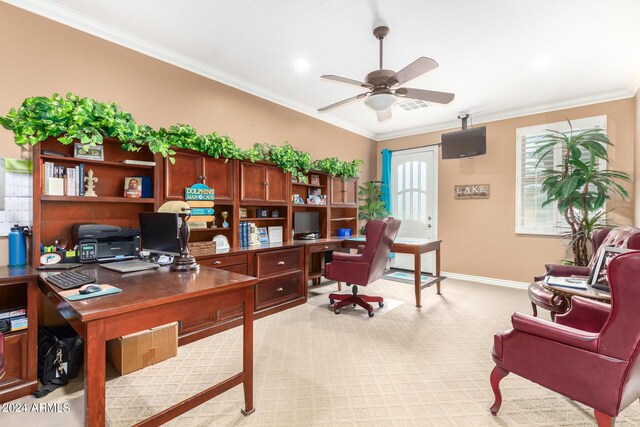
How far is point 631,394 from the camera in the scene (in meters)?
1.38

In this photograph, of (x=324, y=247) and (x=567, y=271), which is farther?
(x=324, y=247)

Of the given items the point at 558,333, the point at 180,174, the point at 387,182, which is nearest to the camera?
the point at 558,333

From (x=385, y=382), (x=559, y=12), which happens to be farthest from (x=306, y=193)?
(x=559, y=12)

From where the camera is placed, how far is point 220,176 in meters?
3.28

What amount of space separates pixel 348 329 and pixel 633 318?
2218 mm

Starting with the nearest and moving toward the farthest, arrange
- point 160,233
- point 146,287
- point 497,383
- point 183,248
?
point 146,287 < point 497,383 < point 183,248 < point 160,233

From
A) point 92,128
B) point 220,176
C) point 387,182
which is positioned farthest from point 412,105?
point 92,128

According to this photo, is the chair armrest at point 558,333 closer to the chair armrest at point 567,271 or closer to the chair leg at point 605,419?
the chair leg at point 605,419

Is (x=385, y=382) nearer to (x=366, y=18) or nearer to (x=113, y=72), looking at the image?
(x=366, y=18)

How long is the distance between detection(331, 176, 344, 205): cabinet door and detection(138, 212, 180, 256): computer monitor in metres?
3.01

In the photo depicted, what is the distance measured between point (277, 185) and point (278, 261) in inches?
40.3

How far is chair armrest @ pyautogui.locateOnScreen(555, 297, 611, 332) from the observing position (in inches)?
69.1

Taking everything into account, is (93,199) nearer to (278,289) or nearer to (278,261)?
(278,261)

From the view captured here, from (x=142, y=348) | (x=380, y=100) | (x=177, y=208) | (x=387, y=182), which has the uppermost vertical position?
(x=380, y=100)
